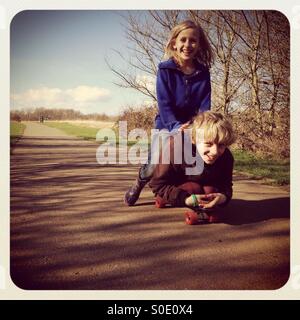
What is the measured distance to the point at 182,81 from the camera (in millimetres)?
2283

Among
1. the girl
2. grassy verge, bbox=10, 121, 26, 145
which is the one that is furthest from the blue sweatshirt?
grassy verge, bbox=10, 121, 26, 145

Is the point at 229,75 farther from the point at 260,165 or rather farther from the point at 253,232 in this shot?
the point at 253,232

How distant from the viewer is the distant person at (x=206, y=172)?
2.26 metres

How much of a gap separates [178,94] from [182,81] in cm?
8

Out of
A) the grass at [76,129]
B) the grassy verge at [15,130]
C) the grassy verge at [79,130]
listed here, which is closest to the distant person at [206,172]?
the grassy verge at [79,130]

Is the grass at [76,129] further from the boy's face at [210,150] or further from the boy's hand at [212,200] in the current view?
the boy's hand at [212,200]

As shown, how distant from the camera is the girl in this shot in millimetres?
2270

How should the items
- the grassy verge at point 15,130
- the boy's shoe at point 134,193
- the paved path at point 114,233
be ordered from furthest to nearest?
the boy's shoe at point 134,193 < the grassy verge at point 15,130 < the paved path at point 114,233

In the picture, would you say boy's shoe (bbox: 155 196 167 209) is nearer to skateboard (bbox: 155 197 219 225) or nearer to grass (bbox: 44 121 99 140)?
skateboard (bbox: 155 197 219 225)

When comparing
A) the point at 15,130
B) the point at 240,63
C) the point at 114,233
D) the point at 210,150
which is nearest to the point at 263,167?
the point at 210,150

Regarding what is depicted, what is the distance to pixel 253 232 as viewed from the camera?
7.41 feet

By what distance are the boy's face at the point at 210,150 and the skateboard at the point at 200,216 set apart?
0.28 meters

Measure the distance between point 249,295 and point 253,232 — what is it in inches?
13.3

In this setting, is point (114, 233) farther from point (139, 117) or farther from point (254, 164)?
point (254, 164)
